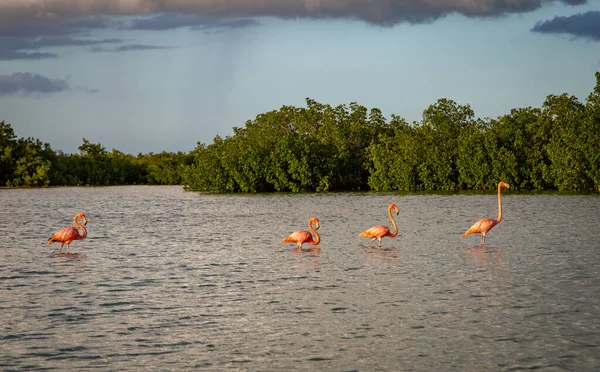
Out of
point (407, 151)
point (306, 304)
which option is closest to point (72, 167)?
point (407, 151)

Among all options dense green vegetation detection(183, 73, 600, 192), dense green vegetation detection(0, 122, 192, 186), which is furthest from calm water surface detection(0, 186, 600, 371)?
dense green vegetation detection(0, 122, 192, 186)

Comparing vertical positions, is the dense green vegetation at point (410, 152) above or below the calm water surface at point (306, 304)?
above

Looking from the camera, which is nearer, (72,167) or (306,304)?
(306,304)

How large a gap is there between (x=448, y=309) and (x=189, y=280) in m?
6.37

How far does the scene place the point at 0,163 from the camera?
355ft

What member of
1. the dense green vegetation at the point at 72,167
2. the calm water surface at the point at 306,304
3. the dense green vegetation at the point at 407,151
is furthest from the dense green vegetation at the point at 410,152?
the calm water surface at the point at 306,304

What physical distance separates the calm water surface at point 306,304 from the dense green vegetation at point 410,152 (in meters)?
40.4

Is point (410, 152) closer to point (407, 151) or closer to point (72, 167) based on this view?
point (407, 151)

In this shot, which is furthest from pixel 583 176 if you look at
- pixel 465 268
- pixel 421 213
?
pixel 465 268

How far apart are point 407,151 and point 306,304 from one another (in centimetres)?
6408

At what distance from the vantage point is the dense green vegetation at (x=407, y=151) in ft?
218

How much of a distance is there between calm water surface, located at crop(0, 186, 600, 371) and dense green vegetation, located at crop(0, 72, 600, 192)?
41.4m

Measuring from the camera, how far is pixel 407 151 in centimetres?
7744

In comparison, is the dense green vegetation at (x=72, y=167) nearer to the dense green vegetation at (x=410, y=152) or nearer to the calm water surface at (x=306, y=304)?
the dense green vegetation at (x=410, y=152)
